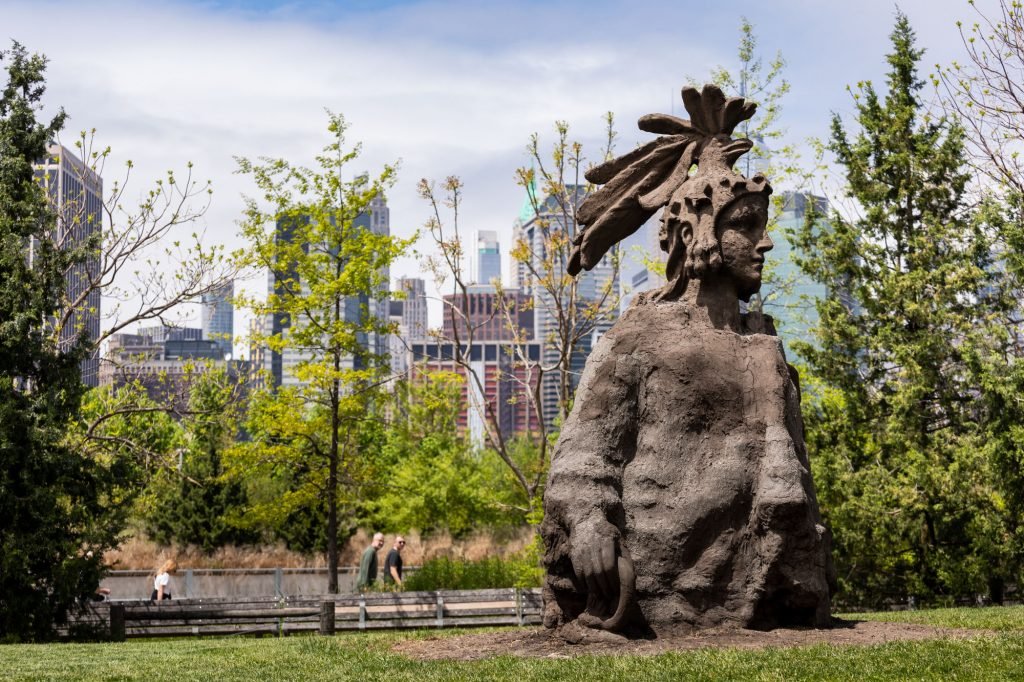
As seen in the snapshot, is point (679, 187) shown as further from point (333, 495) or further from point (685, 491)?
point (333, 495)

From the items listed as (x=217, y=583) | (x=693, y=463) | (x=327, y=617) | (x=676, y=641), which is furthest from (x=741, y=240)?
(x=217, y=583)

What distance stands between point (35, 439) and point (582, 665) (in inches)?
411

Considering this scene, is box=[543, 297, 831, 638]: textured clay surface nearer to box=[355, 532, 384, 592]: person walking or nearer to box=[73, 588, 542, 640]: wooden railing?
box=[73, 588, 542, 640]: wooden railing

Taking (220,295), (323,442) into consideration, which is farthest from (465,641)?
(220,295)

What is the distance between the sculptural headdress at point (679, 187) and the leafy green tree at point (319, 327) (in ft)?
35.3

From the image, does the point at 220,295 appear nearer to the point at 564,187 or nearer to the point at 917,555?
the point at 564,187

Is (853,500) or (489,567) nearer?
(853,500)

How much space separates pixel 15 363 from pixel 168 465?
191 inches

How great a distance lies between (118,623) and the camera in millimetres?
15859

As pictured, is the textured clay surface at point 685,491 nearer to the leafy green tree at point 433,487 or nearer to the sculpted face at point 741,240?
the sculpted face at point 741,240

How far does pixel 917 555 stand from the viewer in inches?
765

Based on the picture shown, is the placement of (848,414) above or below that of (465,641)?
above

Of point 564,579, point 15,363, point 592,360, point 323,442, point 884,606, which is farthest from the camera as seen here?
point 323,442

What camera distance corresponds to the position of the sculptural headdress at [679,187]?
1018cm
